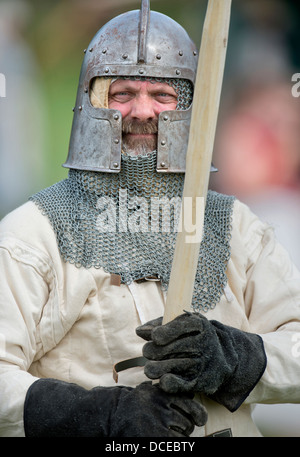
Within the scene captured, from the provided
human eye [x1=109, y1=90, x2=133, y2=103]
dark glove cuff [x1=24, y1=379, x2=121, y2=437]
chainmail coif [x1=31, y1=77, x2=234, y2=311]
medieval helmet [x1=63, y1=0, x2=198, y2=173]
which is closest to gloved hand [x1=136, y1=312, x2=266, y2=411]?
dark glove cuff [x1=24, y1=379, x2=121, y2=437]

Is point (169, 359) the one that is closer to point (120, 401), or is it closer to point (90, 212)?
point (120, 401)

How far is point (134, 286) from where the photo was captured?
2.73 meters

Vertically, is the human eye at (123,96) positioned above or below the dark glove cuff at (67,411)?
above

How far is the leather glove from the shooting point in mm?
2289

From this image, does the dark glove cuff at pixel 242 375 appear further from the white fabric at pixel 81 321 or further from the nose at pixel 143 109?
the nose at pixel 143 109

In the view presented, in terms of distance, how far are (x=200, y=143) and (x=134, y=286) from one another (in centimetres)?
75

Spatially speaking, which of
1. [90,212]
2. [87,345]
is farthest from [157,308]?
[90,212]

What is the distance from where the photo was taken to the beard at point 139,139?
2.90 metres

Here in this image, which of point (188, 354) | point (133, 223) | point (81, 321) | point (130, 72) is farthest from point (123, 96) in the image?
point (188, 354)

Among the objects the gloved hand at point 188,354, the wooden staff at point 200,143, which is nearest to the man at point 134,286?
the gloved hand at point 188,354

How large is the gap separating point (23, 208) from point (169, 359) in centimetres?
86

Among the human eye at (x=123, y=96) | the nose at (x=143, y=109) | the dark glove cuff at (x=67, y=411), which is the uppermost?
the human eye at (x=123, y=96)

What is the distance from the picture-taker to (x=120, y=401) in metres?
2.35

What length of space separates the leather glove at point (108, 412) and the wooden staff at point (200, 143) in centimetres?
27
